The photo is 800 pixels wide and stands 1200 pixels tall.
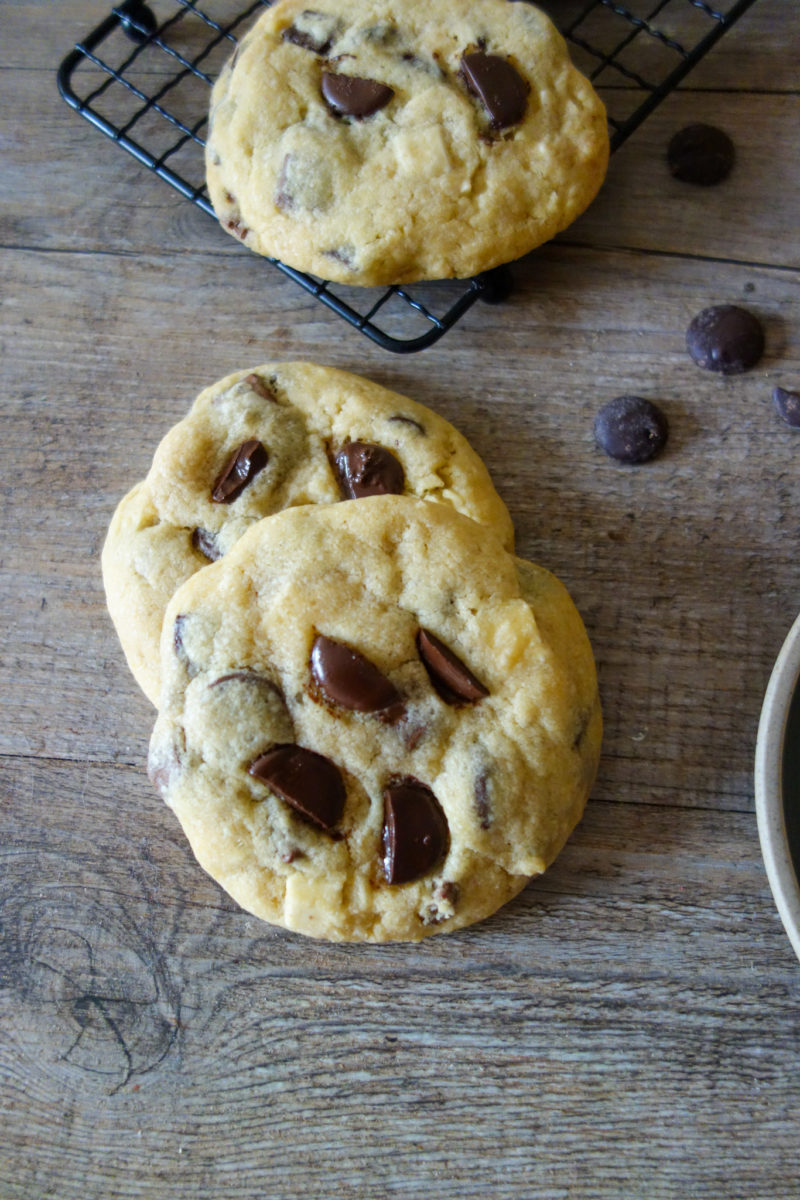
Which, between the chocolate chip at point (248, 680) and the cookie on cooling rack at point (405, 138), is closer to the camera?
the chocolate chip at point (248, 680)

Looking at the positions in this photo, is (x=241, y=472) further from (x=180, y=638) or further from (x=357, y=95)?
(x=357, y=95)

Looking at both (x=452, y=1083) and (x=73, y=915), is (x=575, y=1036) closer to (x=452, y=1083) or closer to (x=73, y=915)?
(x=452, y=1083)

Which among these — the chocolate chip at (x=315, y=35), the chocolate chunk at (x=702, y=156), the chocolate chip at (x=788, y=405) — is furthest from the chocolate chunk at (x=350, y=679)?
the chocolate chunk at (x=702, y=156)

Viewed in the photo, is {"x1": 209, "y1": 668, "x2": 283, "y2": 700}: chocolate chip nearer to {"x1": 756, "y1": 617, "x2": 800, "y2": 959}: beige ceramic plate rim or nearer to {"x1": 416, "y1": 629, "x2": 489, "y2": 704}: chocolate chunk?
{"x1": 416, "y1": 629, "x2": 489, "y2": 704}: chocolate chunk

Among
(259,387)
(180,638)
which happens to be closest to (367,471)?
(259,387)

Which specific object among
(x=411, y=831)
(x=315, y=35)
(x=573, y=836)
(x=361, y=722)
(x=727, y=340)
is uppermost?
(x=315, y=35)

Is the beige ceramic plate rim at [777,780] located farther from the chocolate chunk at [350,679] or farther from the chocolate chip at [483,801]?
the chocolate chunk at [350,679]

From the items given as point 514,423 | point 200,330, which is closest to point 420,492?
point 514,423
